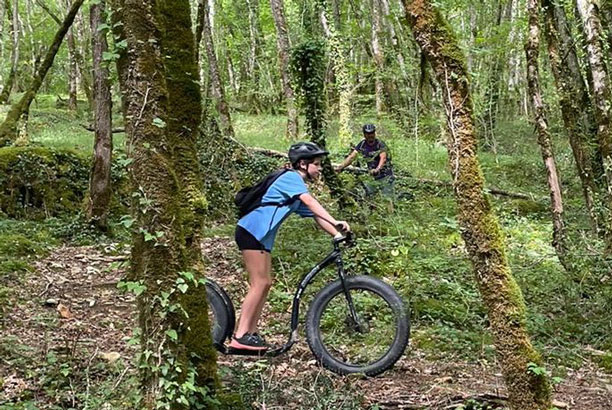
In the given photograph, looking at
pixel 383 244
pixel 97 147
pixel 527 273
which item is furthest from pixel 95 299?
pixel 527 273

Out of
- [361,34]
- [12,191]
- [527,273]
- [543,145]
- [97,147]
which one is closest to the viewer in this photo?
[543,145]

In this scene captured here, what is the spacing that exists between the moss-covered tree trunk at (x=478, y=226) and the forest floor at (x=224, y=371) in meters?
0.72

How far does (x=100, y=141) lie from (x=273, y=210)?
5.55 metres

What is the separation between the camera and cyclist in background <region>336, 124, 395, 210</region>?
32.8ft

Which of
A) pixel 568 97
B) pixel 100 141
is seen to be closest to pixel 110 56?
pixel 100 141

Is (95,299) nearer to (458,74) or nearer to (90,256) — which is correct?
(90,256)

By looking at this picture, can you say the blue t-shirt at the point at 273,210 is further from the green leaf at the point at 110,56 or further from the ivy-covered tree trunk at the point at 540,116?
the ivy-covered tree trunk at the point at 540,116

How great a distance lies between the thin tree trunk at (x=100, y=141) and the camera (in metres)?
9.61

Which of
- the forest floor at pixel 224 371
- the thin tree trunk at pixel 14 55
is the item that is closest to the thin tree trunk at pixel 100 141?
the forest floor at pixel 224 371

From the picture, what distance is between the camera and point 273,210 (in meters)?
5.45

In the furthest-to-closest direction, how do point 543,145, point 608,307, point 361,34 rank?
1. point 361,34
2. point 543,145
3. point 608,307

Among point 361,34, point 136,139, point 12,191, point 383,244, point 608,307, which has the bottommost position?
point 608,307

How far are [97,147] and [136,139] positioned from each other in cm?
686

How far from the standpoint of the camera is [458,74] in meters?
4.04
